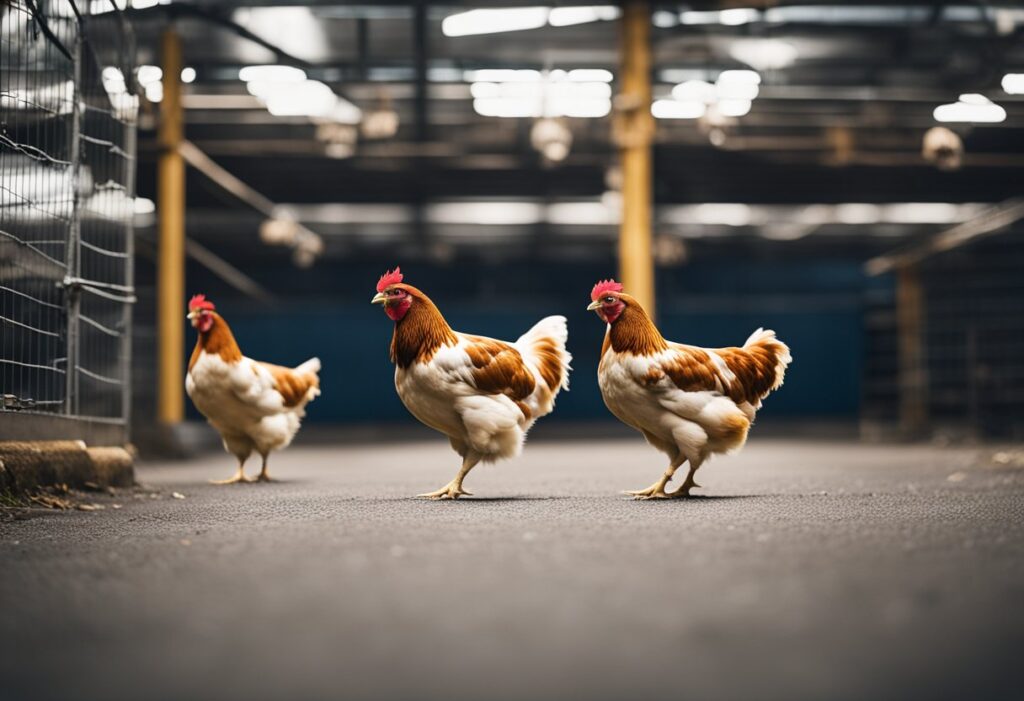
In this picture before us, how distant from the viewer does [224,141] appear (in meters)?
18.6

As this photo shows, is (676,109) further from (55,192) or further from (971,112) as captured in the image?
(55,192)

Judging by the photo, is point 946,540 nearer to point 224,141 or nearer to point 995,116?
point 995,116

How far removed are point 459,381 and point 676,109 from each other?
42.3 ft

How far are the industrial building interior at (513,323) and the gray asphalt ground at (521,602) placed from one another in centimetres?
2

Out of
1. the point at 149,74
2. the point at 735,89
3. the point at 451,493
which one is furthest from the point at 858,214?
the point at 451,493

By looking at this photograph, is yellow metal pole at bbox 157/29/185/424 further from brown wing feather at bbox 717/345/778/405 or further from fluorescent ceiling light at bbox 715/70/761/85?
brown wing feather at bbox 717/345/778/405

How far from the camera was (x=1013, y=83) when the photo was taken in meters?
15.6

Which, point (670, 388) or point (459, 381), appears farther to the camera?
point (459, 381)

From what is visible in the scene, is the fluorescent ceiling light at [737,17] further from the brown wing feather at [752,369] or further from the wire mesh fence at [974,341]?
the brown wing feather at [752,369]

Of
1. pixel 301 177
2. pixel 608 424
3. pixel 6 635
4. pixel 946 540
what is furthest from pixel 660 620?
pixel 608 424

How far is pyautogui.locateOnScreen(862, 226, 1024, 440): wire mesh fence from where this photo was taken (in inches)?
657

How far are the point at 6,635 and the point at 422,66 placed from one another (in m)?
14.4

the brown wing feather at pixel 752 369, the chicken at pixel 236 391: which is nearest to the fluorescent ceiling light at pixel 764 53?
the chicken at pixel 236 391

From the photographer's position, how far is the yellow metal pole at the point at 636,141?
46.4 ft
